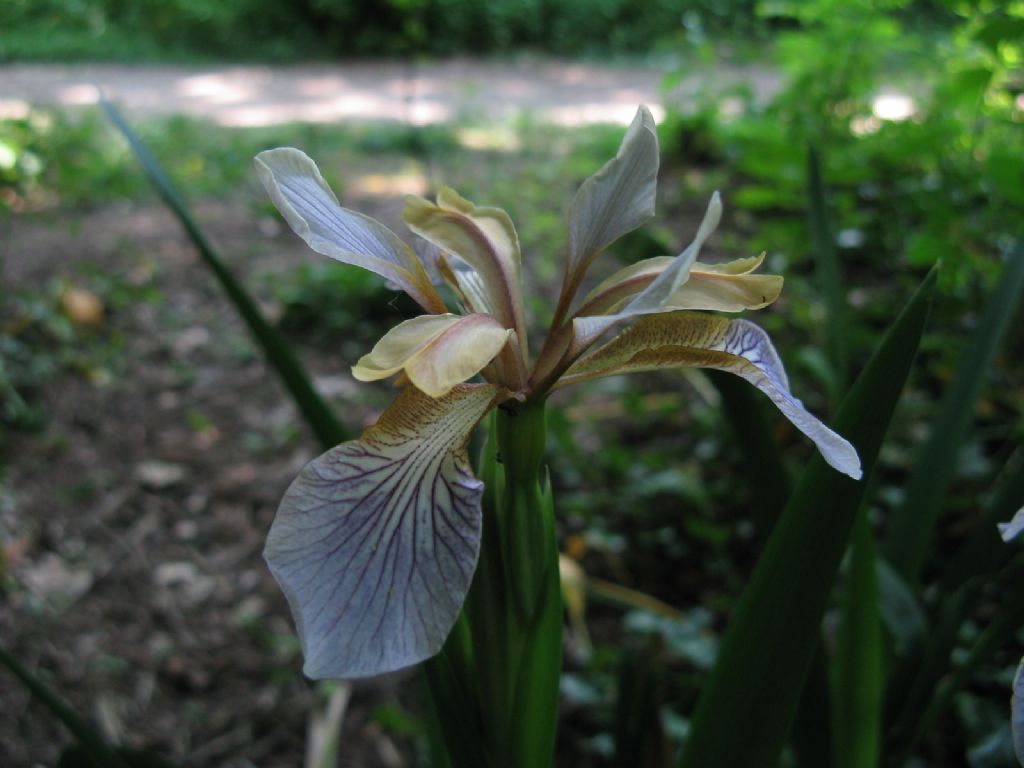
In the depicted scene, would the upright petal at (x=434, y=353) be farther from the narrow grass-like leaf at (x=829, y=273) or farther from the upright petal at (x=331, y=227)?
the narrow grass-like leaf at (x=829, y=273)

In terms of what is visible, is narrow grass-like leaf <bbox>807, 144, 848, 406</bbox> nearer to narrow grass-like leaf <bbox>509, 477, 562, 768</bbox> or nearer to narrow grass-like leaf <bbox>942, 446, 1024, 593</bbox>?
narrow grass-like leaf <bbox>942, 446, 1024, 593</bbox>

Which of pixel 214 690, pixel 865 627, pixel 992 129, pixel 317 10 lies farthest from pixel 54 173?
pixel 317 10

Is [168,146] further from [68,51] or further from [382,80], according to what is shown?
[68,51]

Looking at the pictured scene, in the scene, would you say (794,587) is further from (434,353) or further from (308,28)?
(308,28)

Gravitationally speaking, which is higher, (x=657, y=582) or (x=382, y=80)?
(x=657, y=582)

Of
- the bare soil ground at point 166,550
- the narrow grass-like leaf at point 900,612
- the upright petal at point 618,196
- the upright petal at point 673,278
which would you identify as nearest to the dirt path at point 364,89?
the bare soil ground at point 166,550

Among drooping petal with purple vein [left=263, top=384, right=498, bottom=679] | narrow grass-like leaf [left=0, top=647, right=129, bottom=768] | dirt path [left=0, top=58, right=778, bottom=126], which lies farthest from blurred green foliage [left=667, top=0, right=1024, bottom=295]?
dirt path [left=0, top=58, right=778, bottom=126]
